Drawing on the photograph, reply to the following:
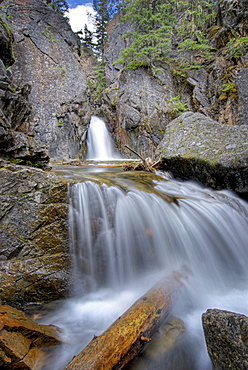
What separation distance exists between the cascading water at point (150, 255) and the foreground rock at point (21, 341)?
0.18m

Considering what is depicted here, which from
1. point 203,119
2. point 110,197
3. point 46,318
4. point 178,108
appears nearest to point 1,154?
point 110,197

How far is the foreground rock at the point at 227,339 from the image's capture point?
133 centimetres

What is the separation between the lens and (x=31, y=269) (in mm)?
2562

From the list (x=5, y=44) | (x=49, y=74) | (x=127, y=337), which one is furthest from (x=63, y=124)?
(x=127, y=337)

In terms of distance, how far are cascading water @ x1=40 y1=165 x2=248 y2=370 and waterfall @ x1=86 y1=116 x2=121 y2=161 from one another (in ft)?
30.7

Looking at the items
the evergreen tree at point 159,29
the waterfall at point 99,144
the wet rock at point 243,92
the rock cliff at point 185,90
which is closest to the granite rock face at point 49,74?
the waterfall at point 99,144

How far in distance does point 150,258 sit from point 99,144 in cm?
1156

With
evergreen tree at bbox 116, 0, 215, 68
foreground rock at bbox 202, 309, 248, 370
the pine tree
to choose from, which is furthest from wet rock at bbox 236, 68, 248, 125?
foreground rock at bbox 202, 309, 248, 370

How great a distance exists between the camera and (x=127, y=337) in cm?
165

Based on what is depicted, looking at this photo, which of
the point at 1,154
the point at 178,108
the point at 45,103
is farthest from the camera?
the point at 178,108

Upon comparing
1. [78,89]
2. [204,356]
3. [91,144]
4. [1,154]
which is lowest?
[204,356]

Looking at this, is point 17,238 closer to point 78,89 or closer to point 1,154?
point 1,154

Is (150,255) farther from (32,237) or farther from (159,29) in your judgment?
(159,29)

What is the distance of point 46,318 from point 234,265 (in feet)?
10.0
